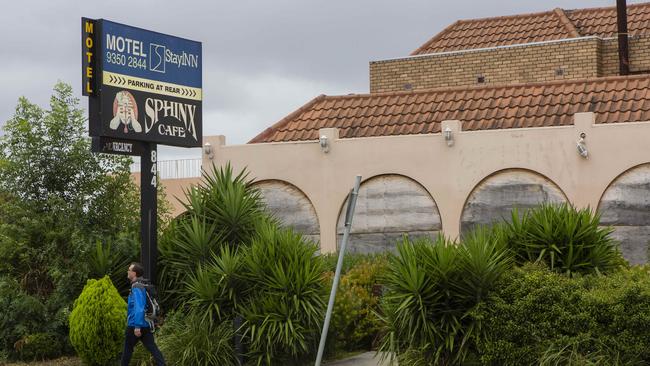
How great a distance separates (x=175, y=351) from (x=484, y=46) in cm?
2030

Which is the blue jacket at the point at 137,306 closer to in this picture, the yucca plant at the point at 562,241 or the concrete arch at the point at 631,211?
the yucca plant at the point at 562,241

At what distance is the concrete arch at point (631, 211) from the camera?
23.8 meters

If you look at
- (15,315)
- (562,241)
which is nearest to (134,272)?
(15,315)

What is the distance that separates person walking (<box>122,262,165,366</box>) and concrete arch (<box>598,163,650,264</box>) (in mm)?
10604

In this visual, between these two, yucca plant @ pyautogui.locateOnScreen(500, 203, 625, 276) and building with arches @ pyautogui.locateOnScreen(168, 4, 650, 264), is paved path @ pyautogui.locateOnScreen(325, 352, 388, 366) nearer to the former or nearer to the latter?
yucca plant @ pyautogui.locateOnScreen(500, 203, 625, 276)

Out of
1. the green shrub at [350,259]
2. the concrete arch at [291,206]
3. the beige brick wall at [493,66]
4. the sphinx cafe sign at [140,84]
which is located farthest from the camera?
the beige brick wall at [493,66]

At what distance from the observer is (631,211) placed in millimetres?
23984

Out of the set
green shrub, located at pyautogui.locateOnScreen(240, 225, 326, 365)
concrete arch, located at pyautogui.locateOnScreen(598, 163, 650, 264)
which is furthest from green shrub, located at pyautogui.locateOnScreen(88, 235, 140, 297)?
concrete arch, located at pyautogui.locateOnScreen(598, 163, 650, 264)

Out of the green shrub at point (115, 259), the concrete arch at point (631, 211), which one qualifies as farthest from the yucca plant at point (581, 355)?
the green shrub at point (115, 259)

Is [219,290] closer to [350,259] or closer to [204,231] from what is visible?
[204,231]

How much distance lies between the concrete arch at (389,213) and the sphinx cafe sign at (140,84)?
6125 mm

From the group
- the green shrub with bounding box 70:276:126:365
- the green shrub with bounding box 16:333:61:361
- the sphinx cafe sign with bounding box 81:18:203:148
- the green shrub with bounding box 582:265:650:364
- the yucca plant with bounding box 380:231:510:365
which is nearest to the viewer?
the green shrub with bounding box 582:265:650:364

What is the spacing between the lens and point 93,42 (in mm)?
19391

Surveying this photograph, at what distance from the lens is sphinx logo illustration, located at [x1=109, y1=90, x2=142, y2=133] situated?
770 inches
